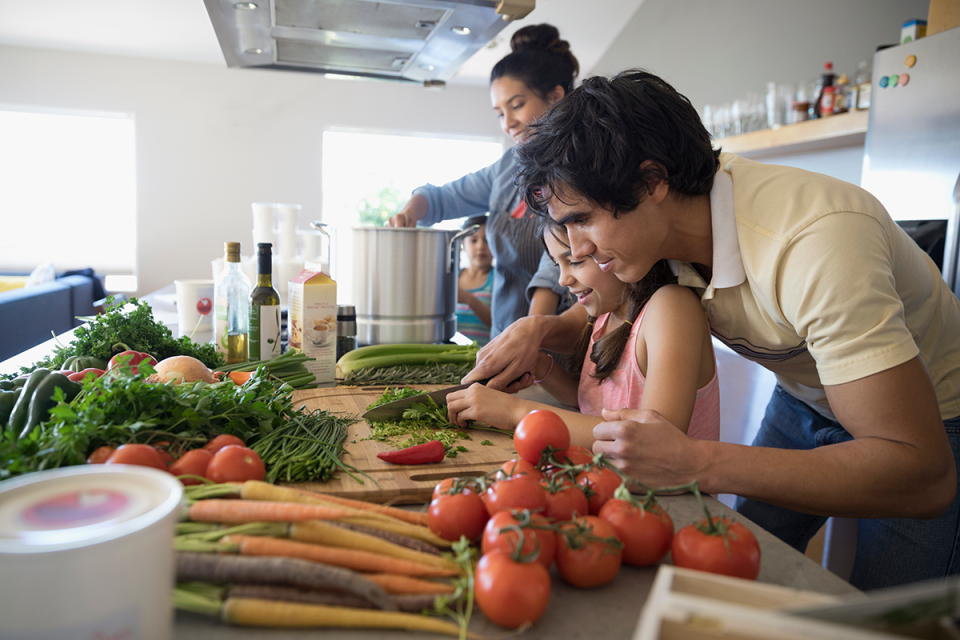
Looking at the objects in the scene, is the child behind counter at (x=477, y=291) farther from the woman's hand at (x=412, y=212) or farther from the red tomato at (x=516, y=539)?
the red tomato at (x=516, y=539)

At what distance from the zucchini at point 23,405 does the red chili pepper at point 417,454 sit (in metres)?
0.53

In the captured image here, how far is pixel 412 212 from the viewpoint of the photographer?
8.63 feet

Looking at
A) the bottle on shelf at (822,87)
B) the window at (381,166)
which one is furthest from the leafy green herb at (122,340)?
the window at (381,166)

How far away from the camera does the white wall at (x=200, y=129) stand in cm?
659

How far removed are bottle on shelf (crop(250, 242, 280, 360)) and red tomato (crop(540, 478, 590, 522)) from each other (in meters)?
1.08

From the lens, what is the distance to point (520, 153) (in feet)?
4.09

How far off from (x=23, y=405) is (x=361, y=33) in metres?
1.54

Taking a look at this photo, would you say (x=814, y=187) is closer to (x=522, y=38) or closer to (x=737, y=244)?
(x=737, y=244)

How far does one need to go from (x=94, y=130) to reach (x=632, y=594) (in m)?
7.93

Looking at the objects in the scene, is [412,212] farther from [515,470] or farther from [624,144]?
[515,470]

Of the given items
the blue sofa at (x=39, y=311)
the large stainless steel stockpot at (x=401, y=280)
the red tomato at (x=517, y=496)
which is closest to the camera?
the red tomato at (x=517, y=496)

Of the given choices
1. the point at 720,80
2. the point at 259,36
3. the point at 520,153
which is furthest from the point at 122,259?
the point at 520,153

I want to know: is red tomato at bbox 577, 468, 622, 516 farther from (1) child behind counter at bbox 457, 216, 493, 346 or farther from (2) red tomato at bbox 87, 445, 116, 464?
(1) child behind counter at bbox 457, 216, 493, 346

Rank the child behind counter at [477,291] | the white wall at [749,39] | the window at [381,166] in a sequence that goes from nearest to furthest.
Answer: the child behind counter at [477,291] → the white wall at [749,39] → the window at [381,166]
